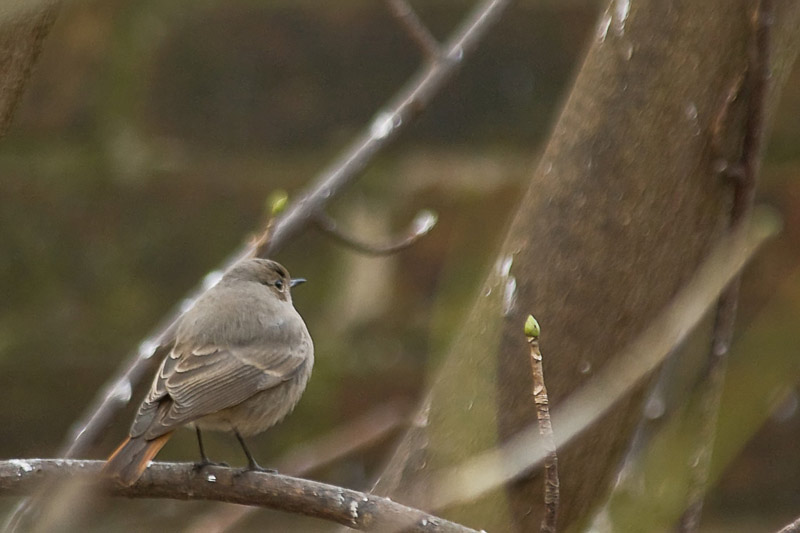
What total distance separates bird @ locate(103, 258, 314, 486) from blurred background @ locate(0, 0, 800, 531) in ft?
0.61

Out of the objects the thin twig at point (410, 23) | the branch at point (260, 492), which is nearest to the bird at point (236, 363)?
the branch at point (260, 492)

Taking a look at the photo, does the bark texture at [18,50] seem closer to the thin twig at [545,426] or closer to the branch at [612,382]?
the thin twig at [545,426]

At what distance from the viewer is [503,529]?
1556mm

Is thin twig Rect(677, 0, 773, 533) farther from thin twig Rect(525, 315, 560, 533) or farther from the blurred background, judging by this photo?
the blurred background

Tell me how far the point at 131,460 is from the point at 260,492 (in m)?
0.28

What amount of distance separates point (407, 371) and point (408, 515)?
120 centimetres

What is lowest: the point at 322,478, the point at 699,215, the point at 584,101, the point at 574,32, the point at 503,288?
the point at 322,478

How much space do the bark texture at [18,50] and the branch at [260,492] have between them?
17.9 inches

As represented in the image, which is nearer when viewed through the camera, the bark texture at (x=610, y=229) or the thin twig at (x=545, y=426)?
the thin twig at (x=545, y=426)

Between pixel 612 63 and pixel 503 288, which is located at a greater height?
pixel 612 63

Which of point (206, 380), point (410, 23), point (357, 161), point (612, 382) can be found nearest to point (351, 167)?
point (357, 161)

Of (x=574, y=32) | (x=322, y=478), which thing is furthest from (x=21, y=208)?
(x=574, y=32)

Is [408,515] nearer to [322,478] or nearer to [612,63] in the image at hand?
[612,63]

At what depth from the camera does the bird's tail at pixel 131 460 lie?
1.52m
